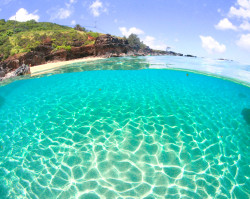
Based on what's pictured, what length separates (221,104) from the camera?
10.9 m

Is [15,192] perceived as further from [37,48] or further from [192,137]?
[37,48]

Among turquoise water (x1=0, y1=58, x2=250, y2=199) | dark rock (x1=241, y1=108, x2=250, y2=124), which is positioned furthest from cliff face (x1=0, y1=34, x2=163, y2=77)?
dark rock (x1=241, y1=108, x2=250, y2=124)

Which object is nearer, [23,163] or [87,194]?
[87,194]

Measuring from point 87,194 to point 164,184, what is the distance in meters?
2.37

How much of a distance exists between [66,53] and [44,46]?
394 cm

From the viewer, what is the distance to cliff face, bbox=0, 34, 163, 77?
23375mm

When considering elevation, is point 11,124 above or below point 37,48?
below

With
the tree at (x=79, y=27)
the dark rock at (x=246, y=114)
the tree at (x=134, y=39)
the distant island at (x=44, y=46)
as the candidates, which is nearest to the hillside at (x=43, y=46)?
the distant island at (x=44, y=46)

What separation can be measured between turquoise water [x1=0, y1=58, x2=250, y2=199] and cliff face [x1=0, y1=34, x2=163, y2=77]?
1787cm

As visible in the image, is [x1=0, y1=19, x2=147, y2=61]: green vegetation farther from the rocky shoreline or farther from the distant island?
the rocky shoreline

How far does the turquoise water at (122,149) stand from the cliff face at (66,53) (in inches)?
704

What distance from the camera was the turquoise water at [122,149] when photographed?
4398 mm

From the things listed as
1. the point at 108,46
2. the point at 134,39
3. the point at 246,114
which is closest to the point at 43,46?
the point at 108,46

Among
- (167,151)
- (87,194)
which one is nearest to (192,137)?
(167,151)
